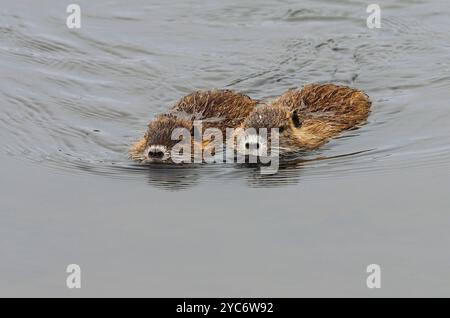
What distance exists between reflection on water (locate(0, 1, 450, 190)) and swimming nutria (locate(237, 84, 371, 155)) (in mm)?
169

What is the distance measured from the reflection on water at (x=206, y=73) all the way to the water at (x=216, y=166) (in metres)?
0.03

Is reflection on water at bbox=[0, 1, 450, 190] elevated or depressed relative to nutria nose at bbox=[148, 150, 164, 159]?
elevated

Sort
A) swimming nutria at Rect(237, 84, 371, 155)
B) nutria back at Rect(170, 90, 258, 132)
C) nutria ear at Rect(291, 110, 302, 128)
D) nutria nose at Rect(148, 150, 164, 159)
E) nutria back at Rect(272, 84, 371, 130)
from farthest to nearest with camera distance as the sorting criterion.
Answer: nutria back at Rect(272, 84, 371, 130)
nutria back at Rect(170, 90, 258, 132)
nutria ear at Rect(291, 110, 302, 128)
swimming nutria at Rect(237, 84, 371, 155)
nutria nose at Rect(148, 150, 164, 159)

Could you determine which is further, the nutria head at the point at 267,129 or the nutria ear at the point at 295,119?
the nutria ear at the point at 295,119

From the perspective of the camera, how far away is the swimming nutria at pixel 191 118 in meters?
8.00

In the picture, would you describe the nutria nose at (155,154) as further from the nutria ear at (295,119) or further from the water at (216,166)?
the nutria ear at (295,119)

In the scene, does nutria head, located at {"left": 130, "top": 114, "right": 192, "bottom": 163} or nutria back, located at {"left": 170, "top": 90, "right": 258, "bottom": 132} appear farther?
nutria back, located at {"left": 170, "top": 90, "right": 258, "bottom": 132}

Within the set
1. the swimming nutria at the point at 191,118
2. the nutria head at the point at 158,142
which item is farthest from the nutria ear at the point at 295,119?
the nutria head at the point at 158,142

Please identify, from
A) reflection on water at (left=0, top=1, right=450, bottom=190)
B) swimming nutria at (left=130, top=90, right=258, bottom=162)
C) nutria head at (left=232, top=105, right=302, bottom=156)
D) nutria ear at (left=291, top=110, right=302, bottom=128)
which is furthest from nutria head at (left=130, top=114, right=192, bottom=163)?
nutria ear at (left=291, top=110, right=302, bottom=128)

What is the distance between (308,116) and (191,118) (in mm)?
1188

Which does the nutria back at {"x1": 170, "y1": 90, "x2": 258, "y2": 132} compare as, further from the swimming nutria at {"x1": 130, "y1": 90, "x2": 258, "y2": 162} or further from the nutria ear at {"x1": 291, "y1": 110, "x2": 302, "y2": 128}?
the nutria ear at {"x1": 291, "y1": 110, "x2": 302, "y2": 128}

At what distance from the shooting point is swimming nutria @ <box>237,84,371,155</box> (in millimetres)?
8375

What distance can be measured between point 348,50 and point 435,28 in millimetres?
1229
